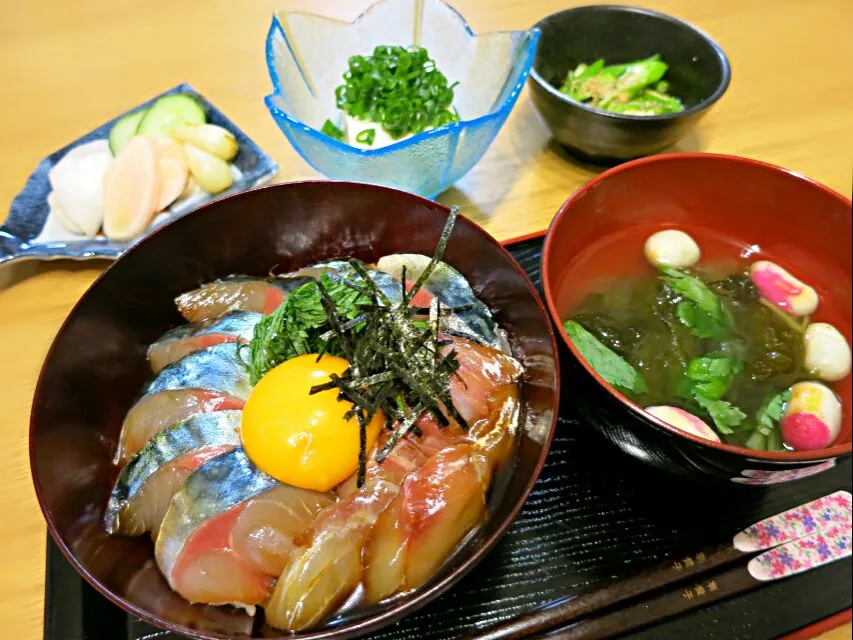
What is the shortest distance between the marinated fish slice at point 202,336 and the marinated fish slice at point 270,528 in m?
0.37

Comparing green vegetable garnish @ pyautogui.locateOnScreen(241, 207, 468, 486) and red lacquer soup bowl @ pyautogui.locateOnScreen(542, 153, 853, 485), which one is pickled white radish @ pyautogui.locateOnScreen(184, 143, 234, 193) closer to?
green vegetable garnish @ pyautogui.locateOnScreen(241, 207, 468, 486)

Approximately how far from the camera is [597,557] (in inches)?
46.9

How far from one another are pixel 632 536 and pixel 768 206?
907mm

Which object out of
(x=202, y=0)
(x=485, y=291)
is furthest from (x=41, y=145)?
(x=485, y=291)

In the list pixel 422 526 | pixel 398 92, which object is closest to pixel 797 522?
pixel 422 526

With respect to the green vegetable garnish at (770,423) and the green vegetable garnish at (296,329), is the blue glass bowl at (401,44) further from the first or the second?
the green vegetable garnish at (770,423)

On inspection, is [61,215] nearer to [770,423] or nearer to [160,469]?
[160,469]

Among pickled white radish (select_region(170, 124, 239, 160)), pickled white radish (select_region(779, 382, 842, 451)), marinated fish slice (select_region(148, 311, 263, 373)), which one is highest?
pickled white radish (select_region(170, 124, 239, 160))

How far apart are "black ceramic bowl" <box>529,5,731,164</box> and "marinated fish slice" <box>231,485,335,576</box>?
1.36 m

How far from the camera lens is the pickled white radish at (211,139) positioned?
1.87 m

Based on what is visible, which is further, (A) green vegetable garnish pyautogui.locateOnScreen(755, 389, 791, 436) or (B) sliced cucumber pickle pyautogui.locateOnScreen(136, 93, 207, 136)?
(B) sliced cucumber pickle pyautogui.locateOnScreen(136, 93, 207, 136)

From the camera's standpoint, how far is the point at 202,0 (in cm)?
259

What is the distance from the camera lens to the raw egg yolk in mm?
1050

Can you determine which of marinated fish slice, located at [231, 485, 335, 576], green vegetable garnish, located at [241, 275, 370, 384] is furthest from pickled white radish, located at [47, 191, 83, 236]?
marinated fish slice, located at [231, 485, 335, 576]
